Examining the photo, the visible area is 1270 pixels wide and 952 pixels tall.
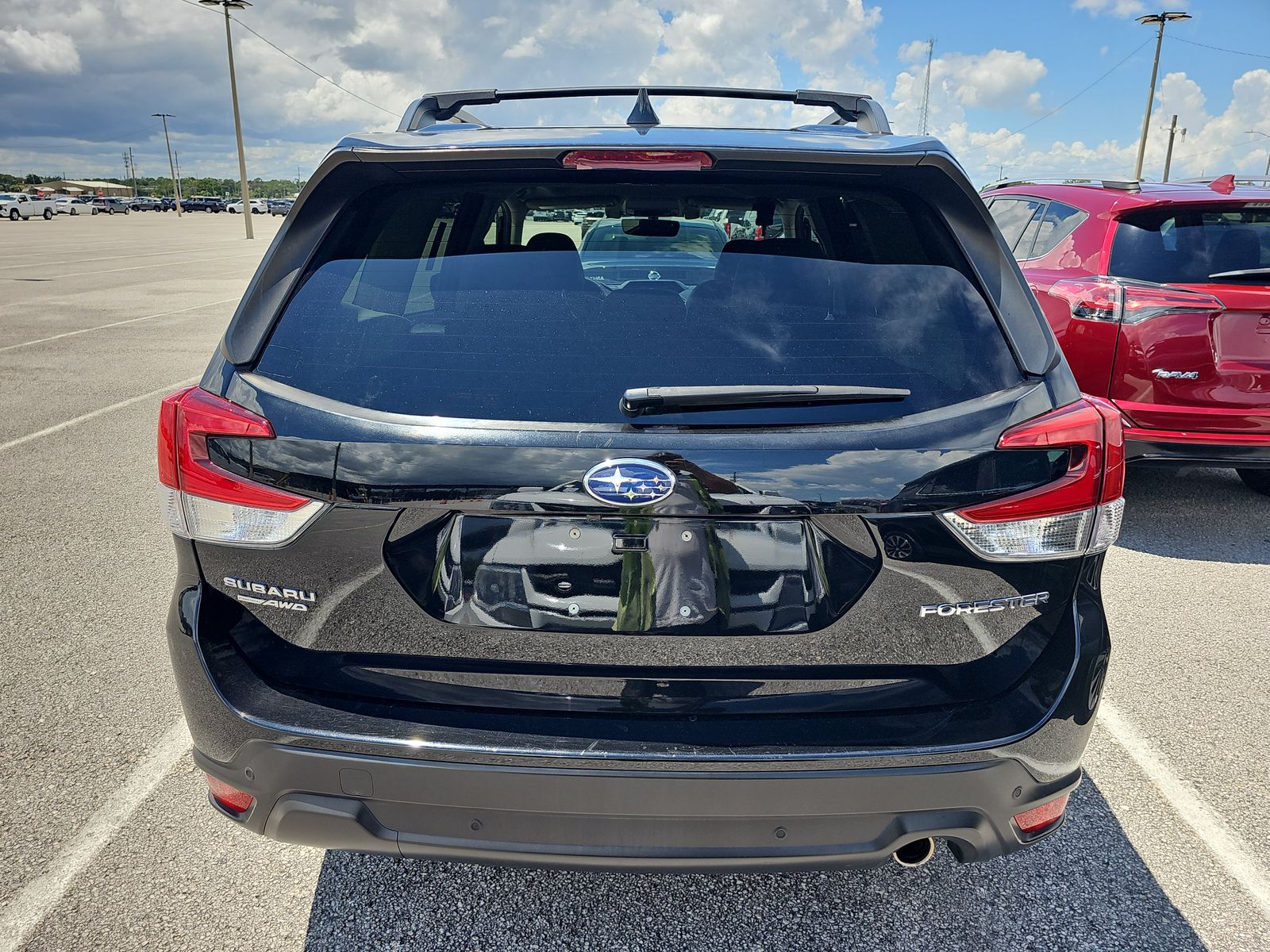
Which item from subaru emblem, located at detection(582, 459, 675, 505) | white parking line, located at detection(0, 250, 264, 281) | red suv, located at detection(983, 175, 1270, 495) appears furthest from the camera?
white parking line, located at detection(0, 250, 264, 281)

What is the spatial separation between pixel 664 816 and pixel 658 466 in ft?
2.12

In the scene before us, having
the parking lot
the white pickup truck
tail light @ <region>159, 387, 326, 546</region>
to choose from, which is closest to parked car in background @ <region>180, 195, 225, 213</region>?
the white pickup truck

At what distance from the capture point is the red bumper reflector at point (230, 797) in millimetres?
1895

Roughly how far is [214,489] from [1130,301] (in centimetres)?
485

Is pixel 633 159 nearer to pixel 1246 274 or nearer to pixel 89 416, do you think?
pixel 1246 274

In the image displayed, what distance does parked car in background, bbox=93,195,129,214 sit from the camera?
290 ft

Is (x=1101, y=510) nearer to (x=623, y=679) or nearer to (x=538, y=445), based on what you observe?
(x=623, y=679)

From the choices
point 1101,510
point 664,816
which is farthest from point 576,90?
point 664,816

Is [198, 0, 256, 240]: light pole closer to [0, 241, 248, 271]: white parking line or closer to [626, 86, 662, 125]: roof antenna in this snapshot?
[0, 241, 248, 271]: white parking line

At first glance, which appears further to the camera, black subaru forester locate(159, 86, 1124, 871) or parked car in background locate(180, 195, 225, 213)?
parked car in background locate(180, 195, 225, 213)

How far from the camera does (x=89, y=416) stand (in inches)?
299

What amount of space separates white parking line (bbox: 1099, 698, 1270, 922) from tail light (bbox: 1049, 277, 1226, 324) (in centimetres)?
260

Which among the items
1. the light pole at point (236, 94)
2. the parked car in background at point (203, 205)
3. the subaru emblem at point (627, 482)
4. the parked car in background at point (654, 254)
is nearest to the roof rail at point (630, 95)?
the parked car in background at point (654, 254)

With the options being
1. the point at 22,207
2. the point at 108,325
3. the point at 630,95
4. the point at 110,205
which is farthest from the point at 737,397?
the point at 110,205
